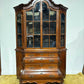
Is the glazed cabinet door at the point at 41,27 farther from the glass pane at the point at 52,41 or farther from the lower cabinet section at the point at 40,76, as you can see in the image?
the lower cabinet section at the point at 40,76

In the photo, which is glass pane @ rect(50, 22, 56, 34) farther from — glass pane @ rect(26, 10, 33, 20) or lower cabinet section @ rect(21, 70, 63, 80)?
lower cabinet section @ rect(21, 70, 63, 80)

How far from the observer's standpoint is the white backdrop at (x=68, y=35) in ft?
8.95

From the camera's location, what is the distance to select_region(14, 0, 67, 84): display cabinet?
7.05 feet

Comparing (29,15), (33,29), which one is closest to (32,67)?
(33,29)

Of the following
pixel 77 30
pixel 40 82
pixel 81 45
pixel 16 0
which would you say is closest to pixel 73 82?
pixel 40 82

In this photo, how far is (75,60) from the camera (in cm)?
291

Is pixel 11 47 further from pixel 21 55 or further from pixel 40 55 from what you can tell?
pixel 40 55

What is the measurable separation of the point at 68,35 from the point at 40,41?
3.13 ft

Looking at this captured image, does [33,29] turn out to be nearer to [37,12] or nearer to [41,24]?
[41,24]

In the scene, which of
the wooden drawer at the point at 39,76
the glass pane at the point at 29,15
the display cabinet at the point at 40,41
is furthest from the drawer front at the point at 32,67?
the glass pane at the point at 29,15

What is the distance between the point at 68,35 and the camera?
2824mm

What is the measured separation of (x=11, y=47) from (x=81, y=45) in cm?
186

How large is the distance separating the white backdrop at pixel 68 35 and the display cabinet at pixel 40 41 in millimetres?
562

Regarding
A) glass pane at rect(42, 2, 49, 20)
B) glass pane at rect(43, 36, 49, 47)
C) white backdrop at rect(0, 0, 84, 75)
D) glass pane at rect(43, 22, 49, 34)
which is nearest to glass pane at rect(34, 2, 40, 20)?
glass pane at rect(42, 2, 49, 20)
